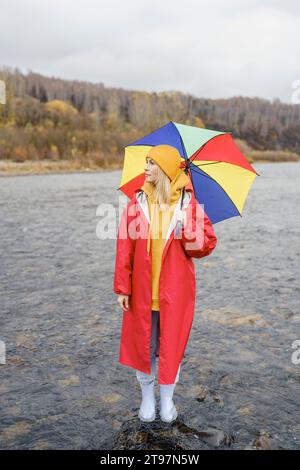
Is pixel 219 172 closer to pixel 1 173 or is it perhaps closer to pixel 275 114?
pixel 1 173

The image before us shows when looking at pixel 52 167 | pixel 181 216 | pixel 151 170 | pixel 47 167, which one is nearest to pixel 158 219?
pixel 181 216

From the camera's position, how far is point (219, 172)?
3.58 m

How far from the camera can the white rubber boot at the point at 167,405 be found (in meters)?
3.46

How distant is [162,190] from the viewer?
3.17m

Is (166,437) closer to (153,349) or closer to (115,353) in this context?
(153,349)

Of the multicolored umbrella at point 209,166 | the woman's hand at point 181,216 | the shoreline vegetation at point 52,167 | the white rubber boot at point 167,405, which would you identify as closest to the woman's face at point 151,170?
the woman's hand at point 181,216

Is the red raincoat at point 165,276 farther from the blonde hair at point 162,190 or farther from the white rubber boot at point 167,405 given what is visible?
the white rubber boot at point 167,405

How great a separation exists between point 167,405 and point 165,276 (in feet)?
3.41

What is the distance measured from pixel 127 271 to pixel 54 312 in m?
3.17

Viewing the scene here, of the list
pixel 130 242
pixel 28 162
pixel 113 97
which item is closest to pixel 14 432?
pixel 130 242

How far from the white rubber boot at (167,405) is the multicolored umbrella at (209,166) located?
129 cm

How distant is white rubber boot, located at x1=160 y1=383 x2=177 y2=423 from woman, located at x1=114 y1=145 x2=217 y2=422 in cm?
17

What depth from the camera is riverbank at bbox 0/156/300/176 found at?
44.1 metres
